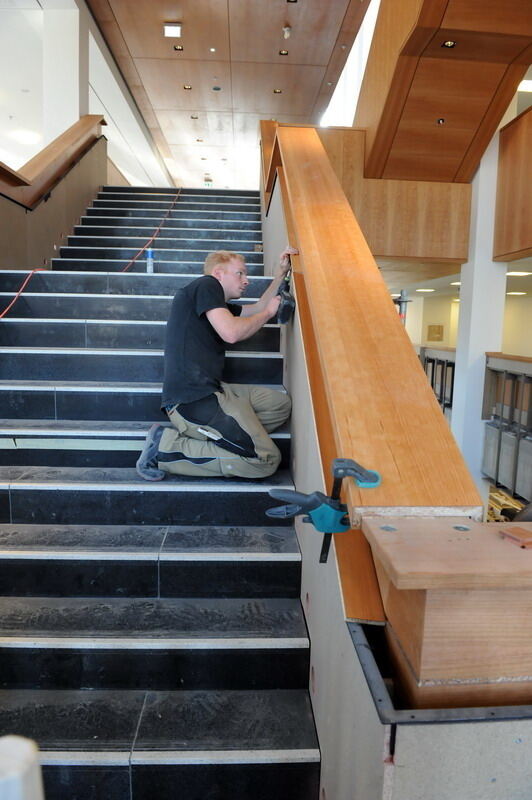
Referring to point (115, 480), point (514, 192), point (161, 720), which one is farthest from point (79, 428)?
point (514, 192)

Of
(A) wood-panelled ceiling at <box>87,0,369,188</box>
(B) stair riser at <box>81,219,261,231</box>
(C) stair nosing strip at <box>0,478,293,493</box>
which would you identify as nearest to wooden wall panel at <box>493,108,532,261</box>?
(B) stair riser at <box>81,219,261,231</box>

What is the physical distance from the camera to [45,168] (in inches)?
161

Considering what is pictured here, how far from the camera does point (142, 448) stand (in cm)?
205

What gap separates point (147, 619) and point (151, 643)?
0.11 metres

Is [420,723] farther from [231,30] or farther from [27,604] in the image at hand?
[231,30]

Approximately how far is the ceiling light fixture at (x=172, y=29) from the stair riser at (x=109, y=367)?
6.03m

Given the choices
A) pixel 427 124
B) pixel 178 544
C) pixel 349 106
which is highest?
pixel 349 106

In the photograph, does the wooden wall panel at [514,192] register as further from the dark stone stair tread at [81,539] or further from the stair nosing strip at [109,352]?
the dark stone stair tread at [81,539]

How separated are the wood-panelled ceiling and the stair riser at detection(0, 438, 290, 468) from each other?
6.27m

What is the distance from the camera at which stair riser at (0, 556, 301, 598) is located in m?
1.61

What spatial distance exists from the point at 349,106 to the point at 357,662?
7520 millimetres

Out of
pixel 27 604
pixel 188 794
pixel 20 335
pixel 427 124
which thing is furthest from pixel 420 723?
pixel 427 124

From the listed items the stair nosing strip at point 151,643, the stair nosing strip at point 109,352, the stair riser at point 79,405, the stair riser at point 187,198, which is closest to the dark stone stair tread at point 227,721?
the stair nosing strip at point 151,643

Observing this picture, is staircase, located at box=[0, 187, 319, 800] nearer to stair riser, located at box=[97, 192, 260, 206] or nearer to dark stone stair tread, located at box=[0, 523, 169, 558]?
dark stone stair tread, located at box=[0, 523, 169, 558]
